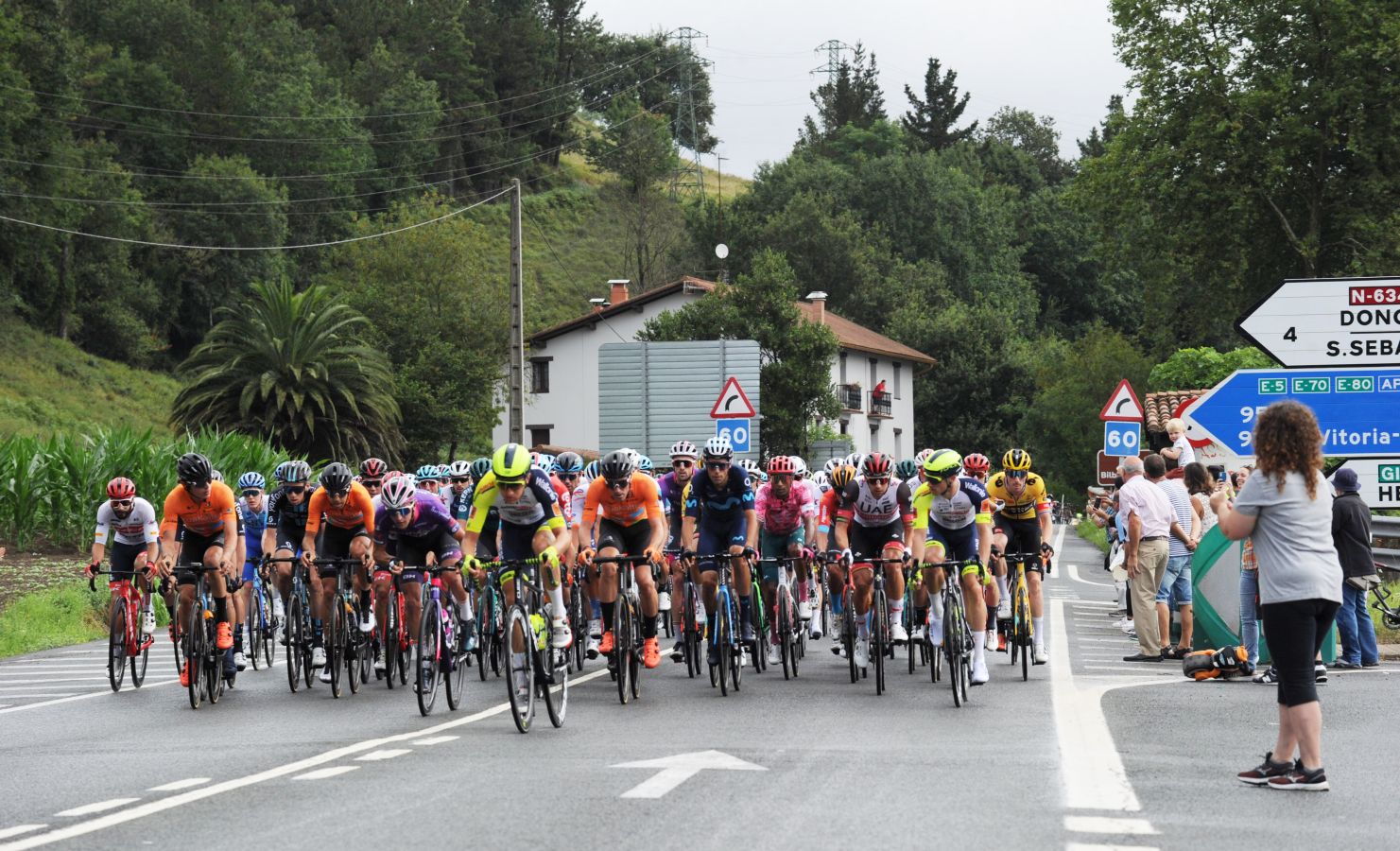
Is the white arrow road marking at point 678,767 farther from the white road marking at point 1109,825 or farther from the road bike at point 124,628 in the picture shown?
the road bike at point 124,628

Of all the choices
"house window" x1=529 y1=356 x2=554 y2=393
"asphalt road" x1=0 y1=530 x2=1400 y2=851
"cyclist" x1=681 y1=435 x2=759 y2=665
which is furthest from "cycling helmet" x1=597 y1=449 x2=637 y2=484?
"house window" x1=529 y1=356 x2=554 y2=393

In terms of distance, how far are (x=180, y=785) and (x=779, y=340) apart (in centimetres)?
5987

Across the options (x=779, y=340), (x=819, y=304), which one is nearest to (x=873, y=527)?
(x=779, y=340)

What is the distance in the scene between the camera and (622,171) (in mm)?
121500

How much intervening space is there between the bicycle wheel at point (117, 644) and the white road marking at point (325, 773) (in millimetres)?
6312

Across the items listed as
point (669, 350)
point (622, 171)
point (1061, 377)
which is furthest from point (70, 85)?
point (622, 171)

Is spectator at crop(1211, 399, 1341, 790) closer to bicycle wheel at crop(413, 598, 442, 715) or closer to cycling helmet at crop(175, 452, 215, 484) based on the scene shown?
bicycle wheel at crop(413, 598, 442, 715)

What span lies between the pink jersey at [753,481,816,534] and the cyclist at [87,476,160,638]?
5.49 m

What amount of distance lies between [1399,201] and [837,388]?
125 ft

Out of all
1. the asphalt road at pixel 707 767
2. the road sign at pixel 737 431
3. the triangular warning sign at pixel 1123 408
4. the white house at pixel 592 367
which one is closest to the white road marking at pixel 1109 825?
the asphalt road at pixel 707 767

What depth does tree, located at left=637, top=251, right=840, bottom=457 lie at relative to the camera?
6850 cm

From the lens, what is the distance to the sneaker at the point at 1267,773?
30.1 feet

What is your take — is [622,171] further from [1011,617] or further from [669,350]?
[1011,617]

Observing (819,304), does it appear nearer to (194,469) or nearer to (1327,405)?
(1327,405)
